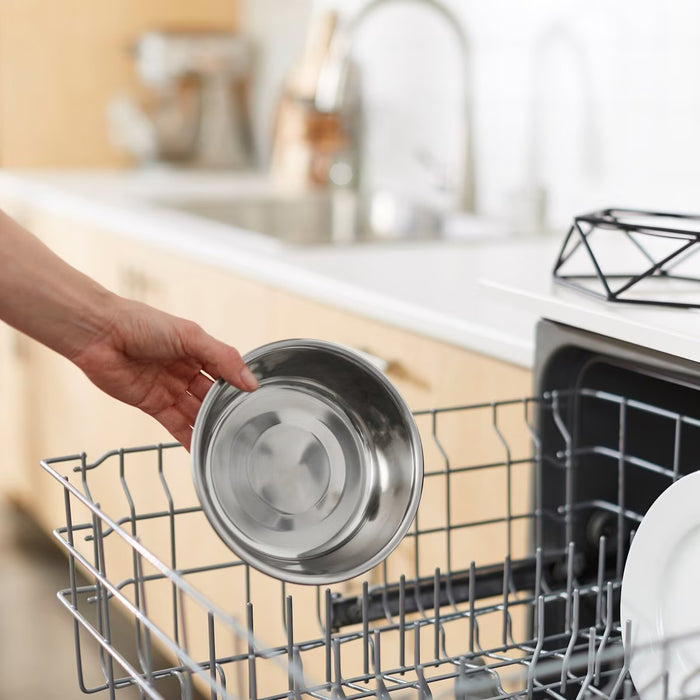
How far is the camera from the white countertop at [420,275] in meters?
0.85

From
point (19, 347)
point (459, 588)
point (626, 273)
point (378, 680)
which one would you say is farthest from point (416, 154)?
point (378, 680)

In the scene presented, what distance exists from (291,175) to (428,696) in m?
2.07

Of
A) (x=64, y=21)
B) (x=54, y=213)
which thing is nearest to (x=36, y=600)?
(x=54, y=213)

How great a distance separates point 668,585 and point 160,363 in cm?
43

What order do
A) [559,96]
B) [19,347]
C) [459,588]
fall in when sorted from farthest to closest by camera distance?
[19,347] < [559,96] < [459,588]

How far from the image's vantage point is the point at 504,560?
106 centimetres

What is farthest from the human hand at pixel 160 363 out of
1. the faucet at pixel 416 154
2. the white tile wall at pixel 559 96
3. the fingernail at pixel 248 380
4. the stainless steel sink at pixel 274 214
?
the stainless steel sink at pixel 274 214

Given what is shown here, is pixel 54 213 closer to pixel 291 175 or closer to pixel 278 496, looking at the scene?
pixel 291 175

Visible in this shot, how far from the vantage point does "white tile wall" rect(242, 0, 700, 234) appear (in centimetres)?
177

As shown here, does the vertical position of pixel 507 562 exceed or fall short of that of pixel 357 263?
it falls short

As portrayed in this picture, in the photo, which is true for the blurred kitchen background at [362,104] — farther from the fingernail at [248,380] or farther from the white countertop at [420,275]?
the fingernail at [248,380]

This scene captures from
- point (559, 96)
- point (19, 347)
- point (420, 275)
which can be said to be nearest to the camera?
point (420, 275)

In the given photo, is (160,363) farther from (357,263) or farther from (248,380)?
(357,263)

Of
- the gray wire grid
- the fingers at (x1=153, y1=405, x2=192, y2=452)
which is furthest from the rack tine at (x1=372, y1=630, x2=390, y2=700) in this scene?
the fingers at (x1=153, y1=405, x2=192, y2=452)
